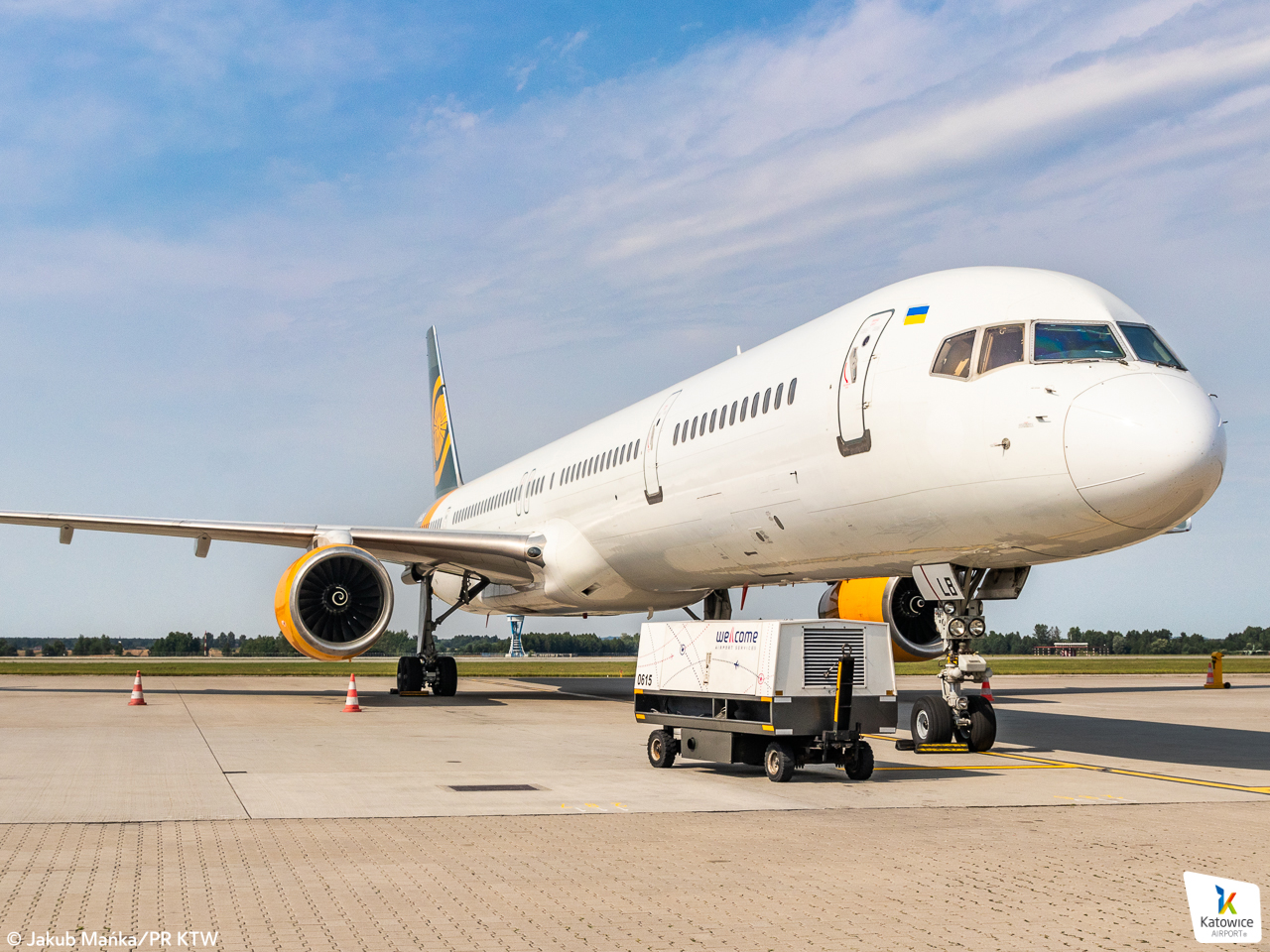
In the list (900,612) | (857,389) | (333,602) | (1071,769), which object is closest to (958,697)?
(1071,769)

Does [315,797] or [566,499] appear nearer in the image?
[315,797]

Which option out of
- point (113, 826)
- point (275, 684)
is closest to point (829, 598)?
point (113, 826)

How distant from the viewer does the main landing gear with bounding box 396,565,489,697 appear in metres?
22.1

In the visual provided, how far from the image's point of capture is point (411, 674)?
73.2 ft

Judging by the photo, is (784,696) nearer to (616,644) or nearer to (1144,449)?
(1144,449)

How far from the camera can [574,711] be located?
18906 millimetres

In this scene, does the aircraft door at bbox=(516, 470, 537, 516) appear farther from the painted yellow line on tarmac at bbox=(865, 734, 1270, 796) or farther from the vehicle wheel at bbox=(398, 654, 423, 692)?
the painted yellow line on tarmac at bbox=(865, 734, 1270, 796)

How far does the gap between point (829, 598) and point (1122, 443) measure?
823cm

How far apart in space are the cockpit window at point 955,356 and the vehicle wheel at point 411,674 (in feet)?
47.3

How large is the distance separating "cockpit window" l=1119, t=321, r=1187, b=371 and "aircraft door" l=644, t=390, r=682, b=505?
7.12 metres

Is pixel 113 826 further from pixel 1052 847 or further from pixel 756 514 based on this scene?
pixel 756 514

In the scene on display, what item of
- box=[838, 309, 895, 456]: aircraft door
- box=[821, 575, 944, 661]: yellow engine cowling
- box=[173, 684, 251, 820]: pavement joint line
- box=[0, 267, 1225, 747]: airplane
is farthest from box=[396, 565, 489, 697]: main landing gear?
box=[838, 309, 895, 456]: aircraft door

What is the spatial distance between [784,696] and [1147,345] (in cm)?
449

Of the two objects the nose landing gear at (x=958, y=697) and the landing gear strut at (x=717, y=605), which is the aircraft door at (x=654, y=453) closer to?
the landing gear strut at (x=717, y=605)
